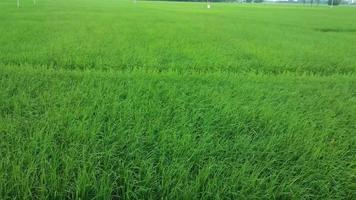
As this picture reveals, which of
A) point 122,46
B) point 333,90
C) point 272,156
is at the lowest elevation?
point 272,156

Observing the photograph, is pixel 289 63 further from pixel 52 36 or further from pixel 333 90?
pixel 52 36

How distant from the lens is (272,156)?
2139mm

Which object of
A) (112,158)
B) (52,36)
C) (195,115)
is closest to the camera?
(112,158)

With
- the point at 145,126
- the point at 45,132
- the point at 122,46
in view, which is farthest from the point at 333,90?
the point at 122,46

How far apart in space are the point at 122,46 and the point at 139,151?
13.8 ft

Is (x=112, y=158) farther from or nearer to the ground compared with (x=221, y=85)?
nearer to the ground

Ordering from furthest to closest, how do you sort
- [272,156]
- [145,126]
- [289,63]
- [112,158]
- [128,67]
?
[289,63] < [128,67] < [145,126] < [272,156] < [112,158]

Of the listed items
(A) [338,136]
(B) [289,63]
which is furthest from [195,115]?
(B) [289,63]

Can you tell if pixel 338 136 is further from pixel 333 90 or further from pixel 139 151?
pixel 139 151

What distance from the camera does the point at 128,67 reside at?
4.42 metres

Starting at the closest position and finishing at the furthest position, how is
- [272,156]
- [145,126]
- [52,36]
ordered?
[272,156] < [145,126] < [52,36]

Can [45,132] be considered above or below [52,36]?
below

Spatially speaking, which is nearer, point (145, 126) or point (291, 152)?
point (291, 152)

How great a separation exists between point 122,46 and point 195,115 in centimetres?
369
